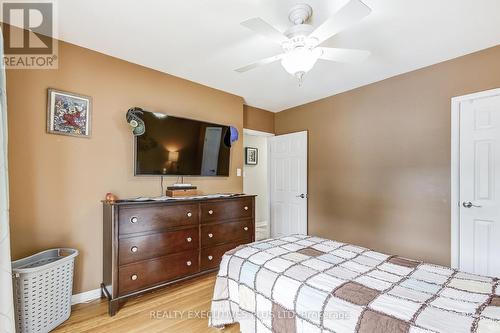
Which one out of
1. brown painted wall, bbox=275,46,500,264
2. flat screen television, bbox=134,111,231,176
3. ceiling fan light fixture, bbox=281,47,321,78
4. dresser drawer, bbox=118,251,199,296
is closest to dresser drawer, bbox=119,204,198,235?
dresser drawer, bbox=118,251,199,296

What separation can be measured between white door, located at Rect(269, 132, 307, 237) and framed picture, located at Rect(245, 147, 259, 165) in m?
0.89

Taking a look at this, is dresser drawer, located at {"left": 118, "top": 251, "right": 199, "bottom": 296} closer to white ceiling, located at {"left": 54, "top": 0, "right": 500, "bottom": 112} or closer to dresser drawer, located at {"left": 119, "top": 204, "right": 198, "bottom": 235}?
dresser drawer, located at {"left": 119, "top": 204, "right": 198, "bottom": 235}

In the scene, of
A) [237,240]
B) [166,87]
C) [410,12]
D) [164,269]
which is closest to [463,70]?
[410,12]

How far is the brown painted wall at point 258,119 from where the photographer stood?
4098 mm

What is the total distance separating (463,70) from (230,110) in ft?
9.01

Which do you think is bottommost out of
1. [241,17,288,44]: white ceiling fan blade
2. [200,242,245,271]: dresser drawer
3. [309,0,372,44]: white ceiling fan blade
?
[200,242,245,271]: dresser drawer

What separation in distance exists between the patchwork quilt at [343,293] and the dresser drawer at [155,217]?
85cm

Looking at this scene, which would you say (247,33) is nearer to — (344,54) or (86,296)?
(344,54)

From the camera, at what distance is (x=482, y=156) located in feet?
7.68

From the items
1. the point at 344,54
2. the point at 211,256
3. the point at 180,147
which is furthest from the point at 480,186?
the point at 180,147

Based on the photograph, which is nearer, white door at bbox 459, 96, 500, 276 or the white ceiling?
the white ceiling

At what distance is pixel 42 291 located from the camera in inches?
69.9

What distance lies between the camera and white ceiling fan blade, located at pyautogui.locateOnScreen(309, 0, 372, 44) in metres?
1.28

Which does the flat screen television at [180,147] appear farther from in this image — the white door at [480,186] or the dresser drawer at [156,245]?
the white door at [480,186]
